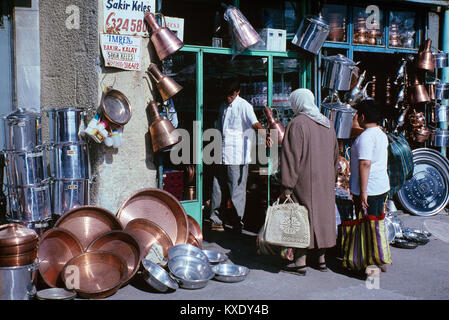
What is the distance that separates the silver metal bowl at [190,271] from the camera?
4582 mm

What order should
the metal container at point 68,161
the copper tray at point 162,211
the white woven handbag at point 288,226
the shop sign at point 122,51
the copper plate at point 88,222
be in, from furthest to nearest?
the copper tray at point 162,211
the shop sign at point 122,51
the metal container at point 68,161
the copper plate at point 88,222
the white woven handbag at point 288,226

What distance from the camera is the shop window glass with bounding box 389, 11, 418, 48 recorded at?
7.84 metres

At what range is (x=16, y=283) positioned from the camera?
4105mm

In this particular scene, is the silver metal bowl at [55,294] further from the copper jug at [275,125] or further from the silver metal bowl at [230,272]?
the copper jug at [275,125]

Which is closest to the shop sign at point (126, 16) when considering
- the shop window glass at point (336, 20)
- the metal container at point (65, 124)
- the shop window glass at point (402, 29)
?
the metal container at point (65, 124)

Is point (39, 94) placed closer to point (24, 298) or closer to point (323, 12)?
point (24, 298)

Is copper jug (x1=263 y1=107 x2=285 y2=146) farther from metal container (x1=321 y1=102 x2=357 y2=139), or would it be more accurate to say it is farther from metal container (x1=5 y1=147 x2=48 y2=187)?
metal container (x1=5 y1=147 x2=48 y2=187)

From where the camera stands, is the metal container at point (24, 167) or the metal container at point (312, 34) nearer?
the metal container at point (24, 167)

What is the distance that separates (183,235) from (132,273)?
3.57ft

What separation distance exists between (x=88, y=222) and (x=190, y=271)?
45.6 inches

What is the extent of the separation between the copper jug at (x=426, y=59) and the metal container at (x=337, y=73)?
4.60 feet

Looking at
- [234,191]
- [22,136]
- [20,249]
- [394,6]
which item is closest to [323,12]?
[394,6]

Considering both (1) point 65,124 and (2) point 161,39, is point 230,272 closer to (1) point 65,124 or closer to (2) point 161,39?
(1) point 65,124

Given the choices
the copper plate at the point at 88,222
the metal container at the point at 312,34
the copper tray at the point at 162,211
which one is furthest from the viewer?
the metal container at the point at 312,34
